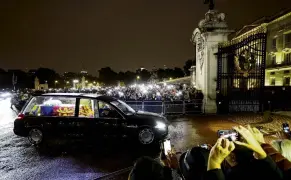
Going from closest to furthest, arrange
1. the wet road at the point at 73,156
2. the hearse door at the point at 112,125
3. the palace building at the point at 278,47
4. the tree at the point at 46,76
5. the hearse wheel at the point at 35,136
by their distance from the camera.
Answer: the wet road at the point at 73,156
the hearse door at the point at 112,125
the hearse wheel at the point at 35,136
the palace building at the point at 278,47
the tree at the point at 46,76

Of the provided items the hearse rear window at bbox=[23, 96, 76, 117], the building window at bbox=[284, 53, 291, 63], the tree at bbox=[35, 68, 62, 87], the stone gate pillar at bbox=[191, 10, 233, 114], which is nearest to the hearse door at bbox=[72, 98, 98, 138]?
the hearse rear window at bbox=[23, 96, 76, 117]

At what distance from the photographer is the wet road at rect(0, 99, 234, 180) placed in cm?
593

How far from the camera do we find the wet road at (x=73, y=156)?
5.93 m

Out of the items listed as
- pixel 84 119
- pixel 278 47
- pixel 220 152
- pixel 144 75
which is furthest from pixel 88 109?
pixel 144 75

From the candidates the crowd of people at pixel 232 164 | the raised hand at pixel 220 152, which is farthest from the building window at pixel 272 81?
the raised hand at pixel 220 152

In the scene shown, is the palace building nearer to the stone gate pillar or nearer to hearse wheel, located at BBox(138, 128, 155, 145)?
the stone gate pillar

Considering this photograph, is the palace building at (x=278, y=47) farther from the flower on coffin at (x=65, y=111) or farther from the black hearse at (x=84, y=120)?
the flower on coffin at (x=65, y=111)

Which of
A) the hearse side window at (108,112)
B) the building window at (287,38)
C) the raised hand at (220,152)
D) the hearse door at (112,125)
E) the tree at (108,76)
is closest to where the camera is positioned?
the raised hand at (220,152)

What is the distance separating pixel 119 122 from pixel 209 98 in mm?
7828

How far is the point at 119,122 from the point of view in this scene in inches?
319

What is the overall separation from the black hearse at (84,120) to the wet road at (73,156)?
430mm

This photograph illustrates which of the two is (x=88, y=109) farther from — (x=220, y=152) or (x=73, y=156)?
(x=220, y=152)

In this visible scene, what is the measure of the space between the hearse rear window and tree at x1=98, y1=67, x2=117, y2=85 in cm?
12635

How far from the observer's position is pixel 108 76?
136875 millimetres
